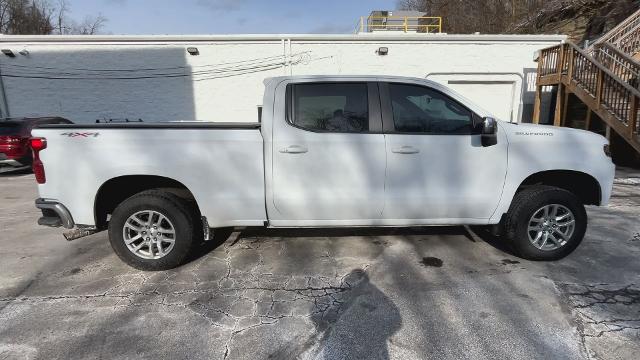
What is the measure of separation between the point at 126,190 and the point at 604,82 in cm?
1098

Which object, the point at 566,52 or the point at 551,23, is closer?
the point at 566,52

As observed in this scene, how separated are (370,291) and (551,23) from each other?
1038 inches

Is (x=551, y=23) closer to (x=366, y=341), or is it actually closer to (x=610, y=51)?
(x=610, y=51)

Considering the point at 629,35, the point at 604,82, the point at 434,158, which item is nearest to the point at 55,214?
the point at 434,158

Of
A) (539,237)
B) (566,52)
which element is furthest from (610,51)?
(539,237)

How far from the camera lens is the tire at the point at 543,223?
12.8 feet

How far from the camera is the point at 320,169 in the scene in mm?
3721

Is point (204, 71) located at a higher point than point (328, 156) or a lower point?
higher

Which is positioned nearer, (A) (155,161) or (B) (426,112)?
(A) (155,161)

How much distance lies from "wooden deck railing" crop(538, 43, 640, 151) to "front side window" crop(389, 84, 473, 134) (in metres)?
7.04

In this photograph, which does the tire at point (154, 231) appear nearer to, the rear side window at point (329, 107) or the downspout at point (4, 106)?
the rear side window at point (329, 107)

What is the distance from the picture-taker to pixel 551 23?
23.4 meters

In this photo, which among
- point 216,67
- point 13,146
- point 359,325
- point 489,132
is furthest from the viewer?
point 216,67

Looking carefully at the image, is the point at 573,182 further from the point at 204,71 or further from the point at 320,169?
the point at 204,71
